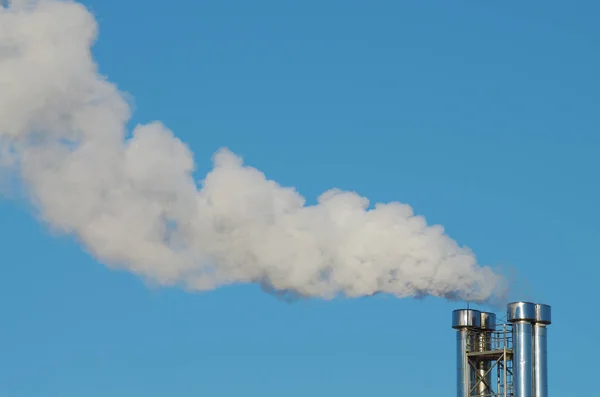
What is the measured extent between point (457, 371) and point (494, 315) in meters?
3.71

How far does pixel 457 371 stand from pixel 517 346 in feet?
12.9

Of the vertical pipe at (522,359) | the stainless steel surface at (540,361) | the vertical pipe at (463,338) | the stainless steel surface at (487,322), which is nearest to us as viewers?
the vertical pipe at (522,359)

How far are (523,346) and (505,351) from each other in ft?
Answer: 4.97

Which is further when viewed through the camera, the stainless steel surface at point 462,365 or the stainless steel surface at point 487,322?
the stainless steel surface at point 487,322

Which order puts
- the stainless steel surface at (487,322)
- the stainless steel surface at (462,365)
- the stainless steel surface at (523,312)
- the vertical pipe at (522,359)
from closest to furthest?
1. the vertical pipe at (522,359)
2. the stainless steel surface at (523,312)
3. the stainless steel surface at (462,365)
4. the stainless steel surface at (487,322)

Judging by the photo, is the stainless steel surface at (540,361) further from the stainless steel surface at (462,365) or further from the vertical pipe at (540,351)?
the stainless steel surface at (462,365)

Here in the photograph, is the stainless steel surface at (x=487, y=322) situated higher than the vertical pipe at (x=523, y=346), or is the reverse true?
the stainless steel surface at (x=487, y=322)

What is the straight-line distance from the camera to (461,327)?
75.9 m

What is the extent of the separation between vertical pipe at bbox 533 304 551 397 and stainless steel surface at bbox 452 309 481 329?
3376mm

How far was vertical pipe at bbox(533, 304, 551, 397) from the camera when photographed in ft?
240

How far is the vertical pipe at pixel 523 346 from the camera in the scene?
240 ft

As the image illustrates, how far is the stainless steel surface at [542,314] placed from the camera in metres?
74.0

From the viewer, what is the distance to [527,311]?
73.7m

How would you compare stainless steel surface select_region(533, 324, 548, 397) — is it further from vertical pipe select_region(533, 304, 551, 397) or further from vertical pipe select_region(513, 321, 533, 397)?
vertical pipe select_region(513, 321, 533, 397)
